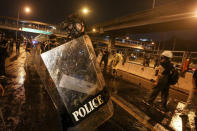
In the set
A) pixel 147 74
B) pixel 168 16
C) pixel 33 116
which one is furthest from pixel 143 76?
pixel 168 16

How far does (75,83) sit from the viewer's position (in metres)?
1.62

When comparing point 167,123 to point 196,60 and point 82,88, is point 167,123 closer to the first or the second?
point 82,88

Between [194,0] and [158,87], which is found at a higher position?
[194,0]

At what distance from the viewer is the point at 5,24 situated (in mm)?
50750

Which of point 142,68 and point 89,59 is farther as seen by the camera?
point 142,68

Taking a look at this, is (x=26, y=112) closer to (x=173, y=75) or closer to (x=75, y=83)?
(x=75, y=83)

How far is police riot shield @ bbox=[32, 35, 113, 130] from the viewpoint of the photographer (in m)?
1.61

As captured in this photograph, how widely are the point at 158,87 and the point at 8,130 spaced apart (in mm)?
4354

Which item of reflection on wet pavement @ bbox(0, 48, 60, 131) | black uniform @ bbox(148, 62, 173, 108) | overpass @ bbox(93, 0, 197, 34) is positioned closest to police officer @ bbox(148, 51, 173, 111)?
black uniform @ bbox(148, 62, 173, 108)

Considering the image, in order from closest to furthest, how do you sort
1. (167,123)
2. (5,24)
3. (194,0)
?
(167,123) → (194,0) → (5,24)

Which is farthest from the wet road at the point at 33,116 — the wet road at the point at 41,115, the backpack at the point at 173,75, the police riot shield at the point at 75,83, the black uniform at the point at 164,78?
the backpack at the point at 173,75

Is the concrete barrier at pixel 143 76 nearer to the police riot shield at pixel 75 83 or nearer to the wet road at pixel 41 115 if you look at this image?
the wet road at pixel 41 115

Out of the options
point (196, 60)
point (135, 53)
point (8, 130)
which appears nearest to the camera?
point (8, 130)

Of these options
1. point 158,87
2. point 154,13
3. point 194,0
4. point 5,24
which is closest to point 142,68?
point 158,87
